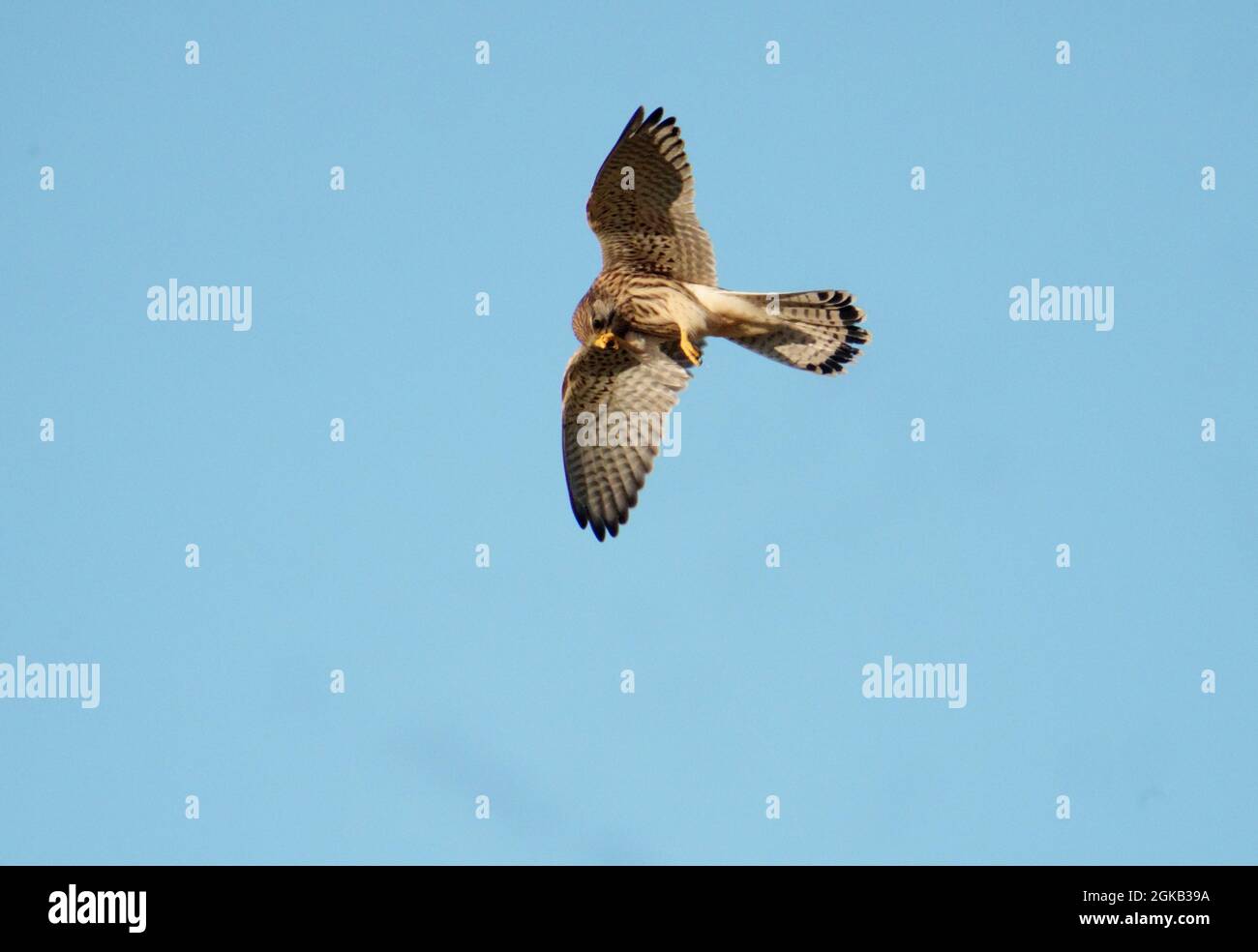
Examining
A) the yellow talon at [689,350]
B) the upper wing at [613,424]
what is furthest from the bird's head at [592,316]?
the yellow talon at [689,350]

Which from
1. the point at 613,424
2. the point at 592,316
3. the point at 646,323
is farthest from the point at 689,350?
the point at 613,424

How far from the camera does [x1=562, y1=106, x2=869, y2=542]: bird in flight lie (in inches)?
478

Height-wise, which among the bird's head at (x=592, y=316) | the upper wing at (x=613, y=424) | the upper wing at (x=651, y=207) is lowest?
the upper wing at (x=613, y=424)

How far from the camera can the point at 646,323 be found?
12141 mm

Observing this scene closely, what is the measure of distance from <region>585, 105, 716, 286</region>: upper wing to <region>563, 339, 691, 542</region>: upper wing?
0.60 meters

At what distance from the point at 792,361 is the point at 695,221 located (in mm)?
1171

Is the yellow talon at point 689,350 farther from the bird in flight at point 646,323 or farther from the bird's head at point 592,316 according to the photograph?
the bird's head at point 592,316

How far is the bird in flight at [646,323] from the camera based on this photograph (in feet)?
39.9

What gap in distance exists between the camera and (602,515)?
12.7 metres

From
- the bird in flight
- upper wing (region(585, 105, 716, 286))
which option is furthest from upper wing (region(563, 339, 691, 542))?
upper wing (region(585, 105, 716, 286))

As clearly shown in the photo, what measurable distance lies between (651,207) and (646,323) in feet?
2.55

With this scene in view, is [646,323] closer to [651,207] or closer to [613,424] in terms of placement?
[651,207]

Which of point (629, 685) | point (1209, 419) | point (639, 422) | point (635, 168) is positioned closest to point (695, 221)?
point (635, 168)

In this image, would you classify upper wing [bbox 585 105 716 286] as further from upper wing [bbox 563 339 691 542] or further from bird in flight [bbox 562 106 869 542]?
upper wing [bbox 563 339 691 542]
